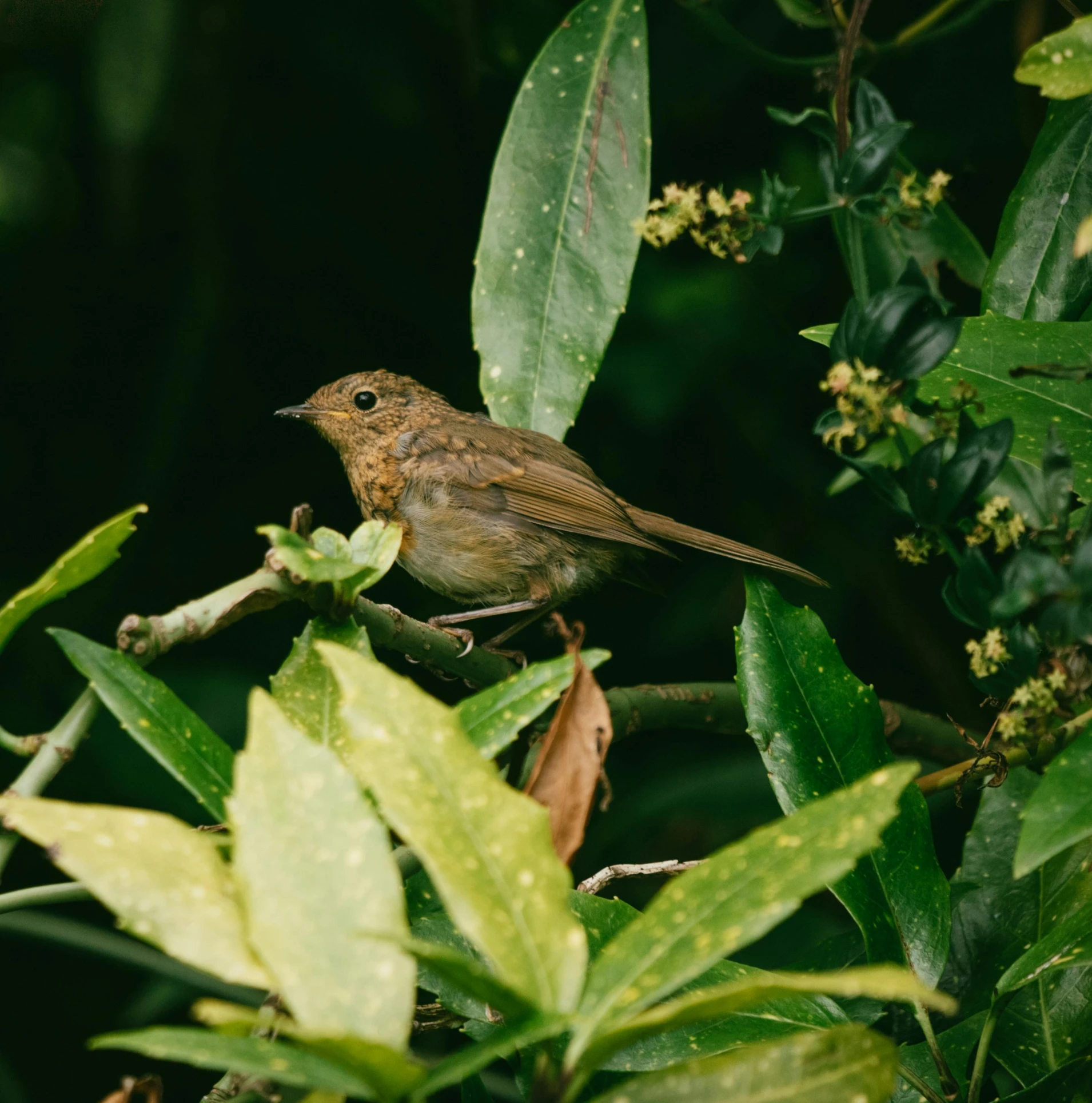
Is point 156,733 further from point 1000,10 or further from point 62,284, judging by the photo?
point 62,284

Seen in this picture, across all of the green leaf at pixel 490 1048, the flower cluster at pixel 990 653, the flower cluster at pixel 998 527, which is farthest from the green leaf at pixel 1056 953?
the green leaf at pixel 490 1048

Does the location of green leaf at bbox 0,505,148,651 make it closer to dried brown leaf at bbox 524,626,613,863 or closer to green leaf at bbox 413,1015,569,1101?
dried brown leaf at bbox 524,626,613,863

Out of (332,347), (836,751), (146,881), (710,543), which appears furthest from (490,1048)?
(332,347)

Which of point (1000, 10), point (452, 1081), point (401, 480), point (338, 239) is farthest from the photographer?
point (338, 239)

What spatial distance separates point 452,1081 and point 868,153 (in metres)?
1.28

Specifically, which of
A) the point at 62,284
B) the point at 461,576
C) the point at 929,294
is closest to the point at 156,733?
the point at 929,294

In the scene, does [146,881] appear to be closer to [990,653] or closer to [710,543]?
[990,653]

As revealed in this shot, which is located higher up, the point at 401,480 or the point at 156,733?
the point at 156,733

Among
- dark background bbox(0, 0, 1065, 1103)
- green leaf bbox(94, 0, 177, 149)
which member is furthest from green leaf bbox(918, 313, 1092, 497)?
green leaf bbox(94, 0, 177, 149)

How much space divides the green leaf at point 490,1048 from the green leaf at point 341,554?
53 centimetres

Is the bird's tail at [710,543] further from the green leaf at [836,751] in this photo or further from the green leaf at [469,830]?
the green leaf at [469,830]

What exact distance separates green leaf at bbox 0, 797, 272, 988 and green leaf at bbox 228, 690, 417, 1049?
68 millimetres

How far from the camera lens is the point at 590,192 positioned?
214 centimetres

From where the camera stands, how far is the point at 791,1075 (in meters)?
0.84
